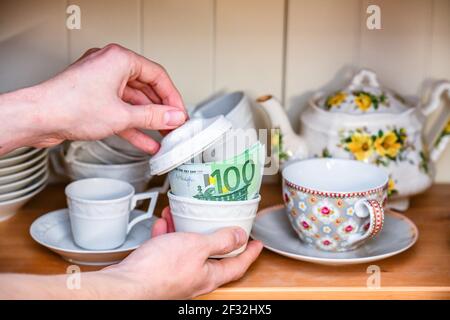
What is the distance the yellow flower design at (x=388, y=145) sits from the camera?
0.96m

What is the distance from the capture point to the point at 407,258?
0.83 m

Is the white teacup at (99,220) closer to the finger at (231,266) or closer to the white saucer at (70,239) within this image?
the white saucer at (70,239)

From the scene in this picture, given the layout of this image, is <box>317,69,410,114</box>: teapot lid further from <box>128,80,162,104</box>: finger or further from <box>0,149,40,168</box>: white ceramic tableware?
<box>0,149,40,168</box>: white ceramic tableware

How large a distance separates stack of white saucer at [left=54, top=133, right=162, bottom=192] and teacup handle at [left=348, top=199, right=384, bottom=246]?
341 millimetres

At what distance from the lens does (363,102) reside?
3.18ft

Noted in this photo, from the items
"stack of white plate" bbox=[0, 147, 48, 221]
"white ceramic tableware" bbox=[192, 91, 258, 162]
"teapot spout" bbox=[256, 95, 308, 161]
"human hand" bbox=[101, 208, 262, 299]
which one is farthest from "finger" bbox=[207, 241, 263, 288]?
"stack of white plate" bbox=[0, 147, 48, 221]

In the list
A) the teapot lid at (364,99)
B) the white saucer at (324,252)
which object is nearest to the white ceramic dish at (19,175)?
the white saucer at (324,252)

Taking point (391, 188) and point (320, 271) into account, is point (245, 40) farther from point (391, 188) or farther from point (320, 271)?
point (320, 271)

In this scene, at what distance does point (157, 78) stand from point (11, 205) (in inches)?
11.2

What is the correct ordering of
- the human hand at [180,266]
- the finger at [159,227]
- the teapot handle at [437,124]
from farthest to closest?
the teapot handle at [437,124] < the finger at [159,227] < the human hand at [180,266]

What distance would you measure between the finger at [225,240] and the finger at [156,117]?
15cm

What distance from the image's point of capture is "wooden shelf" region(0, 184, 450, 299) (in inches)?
29.7

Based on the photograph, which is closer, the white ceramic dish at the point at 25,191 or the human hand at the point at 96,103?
the human hand at the point at 96,103

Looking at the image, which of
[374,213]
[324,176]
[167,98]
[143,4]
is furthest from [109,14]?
[374,213]
